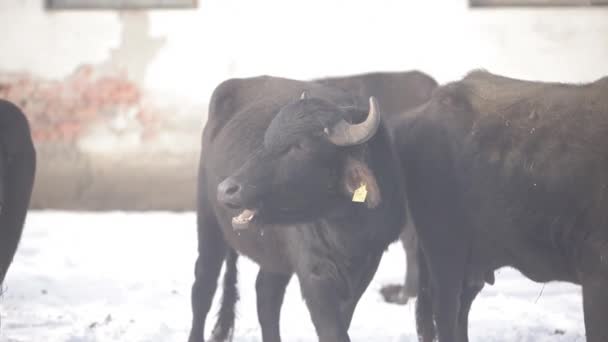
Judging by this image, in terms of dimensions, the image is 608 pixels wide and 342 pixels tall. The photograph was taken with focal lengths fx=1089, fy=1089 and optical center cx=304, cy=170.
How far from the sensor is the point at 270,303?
732 centimetres

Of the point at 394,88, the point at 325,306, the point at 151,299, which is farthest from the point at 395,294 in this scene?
the point at 325,306

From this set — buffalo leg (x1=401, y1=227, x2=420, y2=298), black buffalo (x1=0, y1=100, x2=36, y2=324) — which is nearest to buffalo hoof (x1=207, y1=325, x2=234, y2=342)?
black buffalo (x1=0, y1=100, x2=36, y2=324)

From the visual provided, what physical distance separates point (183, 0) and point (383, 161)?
23.9 ft

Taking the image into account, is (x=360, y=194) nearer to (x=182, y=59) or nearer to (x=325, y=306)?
(x=325, y=306)

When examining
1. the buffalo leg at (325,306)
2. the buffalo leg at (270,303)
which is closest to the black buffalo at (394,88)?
the buffalo leg at (270,303)

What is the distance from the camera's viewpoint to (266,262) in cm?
686

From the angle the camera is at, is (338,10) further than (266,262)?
Yes

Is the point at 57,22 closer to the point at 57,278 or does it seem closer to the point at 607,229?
the point at 57,278

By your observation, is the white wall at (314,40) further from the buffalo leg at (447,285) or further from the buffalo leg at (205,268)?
the buffalo leg at (447,285)

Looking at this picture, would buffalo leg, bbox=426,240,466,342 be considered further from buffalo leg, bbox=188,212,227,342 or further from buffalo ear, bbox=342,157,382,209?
buffalo leg, bbox=188,212,227,342

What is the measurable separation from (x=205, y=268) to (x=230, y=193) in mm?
1829

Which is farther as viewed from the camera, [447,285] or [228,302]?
[228,302]

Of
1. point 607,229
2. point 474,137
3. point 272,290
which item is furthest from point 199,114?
point 607,229

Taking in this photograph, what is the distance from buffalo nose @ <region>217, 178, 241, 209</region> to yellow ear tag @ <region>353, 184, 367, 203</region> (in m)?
0.64
